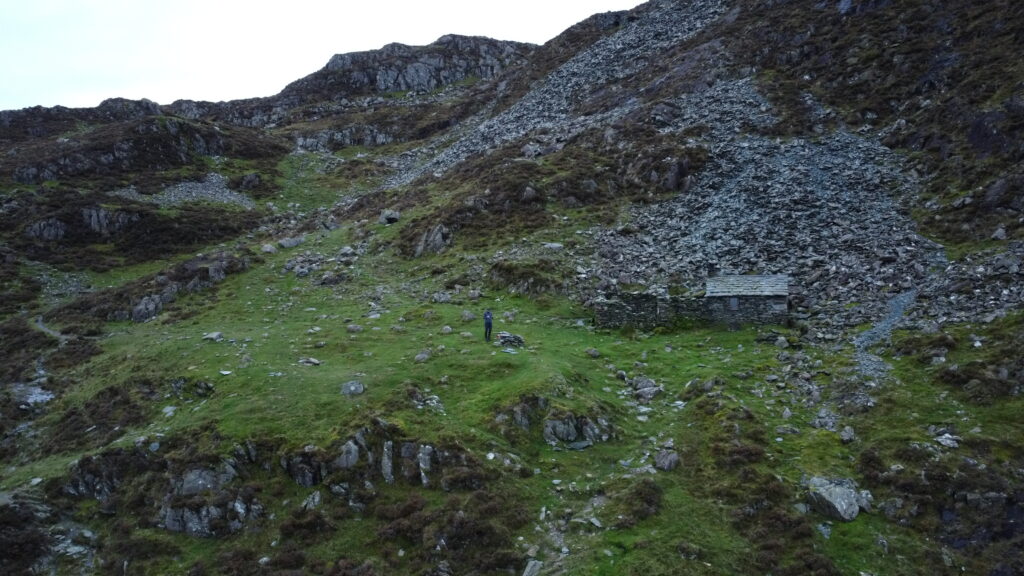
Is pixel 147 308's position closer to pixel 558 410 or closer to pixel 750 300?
pixel 558 410

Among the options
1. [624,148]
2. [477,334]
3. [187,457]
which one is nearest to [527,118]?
[624,148]

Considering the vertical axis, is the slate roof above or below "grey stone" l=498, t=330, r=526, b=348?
above

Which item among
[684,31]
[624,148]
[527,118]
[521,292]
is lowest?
[521,292]

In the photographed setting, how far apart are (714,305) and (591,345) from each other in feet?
22.1

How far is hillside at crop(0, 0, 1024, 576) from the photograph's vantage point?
1605cm

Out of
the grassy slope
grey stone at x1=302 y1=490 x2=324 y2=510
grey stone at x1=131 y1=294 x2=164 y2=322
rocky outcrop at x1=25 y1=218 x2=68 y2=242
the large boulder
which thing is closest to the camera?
the grassy slope

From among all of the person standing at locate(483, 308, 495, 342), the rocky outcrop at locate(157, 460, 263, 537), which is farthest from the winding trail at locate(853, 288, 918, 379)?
the rocky outcrop at locate(157, 460, 263, 537)

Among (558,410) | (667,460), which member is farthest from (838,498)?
(558,410)

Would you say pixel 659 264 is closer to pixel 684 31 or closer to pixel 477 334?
pixel 477 334

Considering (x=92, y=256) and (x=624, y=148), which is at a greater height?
(x=624, y=148)

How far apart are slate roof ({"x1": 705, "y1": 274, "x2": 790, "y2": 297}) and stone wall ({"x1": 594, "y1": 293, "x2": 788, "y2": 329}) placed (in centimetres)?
26

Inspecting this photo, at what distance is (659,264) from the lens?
35156mm

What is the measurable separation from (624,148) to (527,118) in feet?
76.3

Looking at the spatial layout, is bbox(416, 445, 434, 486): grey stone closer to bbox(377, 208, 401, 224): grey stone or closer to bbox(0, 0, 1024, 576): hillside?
bbox(0, 0, 1024, 576): hillside
